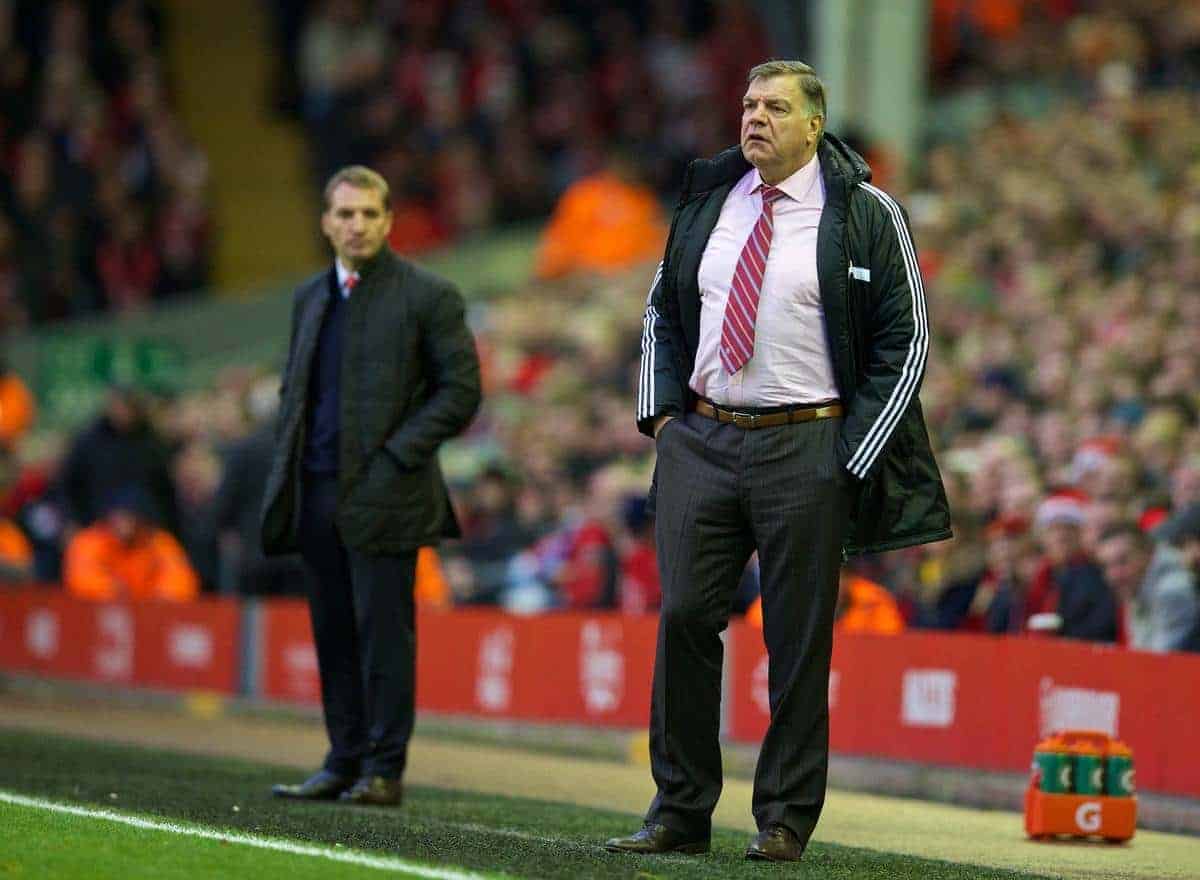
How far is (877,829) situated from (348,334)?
8.96 feet

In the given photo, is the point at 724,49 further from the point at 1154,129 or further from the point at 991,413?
the point at 991,413

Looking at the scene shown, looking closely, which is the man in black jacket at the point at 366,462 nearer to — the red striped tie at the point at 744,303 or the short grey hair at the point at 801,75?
the red striped tie at the point at 744,303

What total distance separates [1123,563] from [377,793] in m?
4.09

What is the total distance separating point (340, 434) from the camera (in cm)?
970

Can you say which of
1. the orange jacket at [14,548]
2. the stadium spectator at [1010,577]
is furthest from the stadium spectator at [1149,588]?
the orange jacket at [14,548]

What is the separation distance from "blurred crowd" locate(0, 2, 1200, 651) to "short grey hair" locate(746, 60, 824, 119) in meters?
4.37

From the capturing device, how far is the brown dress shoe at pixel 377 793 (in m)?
9.59

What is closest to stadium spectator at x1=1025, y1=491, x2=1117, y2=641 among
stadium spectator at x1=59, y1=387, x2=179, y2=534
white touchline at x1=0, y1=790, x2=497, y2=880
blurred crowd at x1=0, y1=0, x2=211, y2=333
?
white touchline at x1=0, y1=790, x2=497, y2=880

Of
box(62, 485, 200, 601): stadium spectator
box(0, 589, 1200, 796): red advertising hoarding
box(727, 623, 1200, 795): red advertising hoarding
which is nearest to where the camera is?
box(727, 623, 1200, 795): red advertising hoarding

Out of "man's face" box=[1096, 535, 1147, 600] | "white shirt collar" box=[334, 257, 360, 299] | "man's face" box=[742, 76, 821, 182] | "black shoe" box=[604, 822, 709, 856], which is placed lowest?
"black shoe" box=[604, 822, 709, 856]

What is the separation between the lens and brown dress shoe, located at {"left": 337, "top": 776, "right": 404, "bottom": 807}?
9.59m

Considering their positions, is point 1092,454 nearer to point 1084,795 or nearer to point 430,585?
point 1084,795

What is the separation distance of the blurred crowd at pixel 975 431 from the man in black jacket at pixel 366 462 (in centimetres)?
342

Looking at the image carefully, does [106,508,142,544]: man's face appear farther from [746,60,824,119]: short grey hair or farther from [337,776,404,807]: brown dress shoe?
[746,60,824,119]: short grey hair
